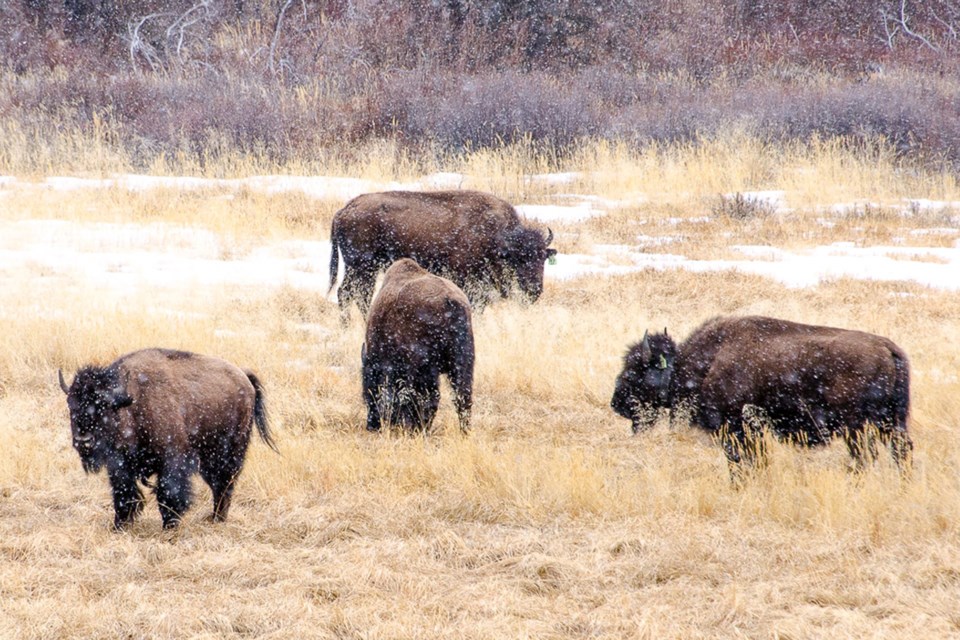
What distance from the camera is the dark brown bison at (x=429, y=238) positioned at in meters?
10.5

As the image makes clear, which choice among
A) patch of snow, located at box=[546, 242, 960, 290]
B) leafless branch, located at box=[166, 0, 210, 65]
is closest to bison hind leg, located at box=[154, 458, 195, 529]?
patch of snow, located at box=[546, 242, 960, 290]

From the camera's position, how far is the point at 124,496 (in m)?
5.35

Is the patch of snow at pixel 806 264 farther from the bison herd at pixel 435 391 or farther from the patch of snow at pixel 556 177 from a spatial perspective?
the bison herd at pixel 435 391

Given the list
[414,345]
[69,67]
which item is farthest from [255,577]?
[69,67]

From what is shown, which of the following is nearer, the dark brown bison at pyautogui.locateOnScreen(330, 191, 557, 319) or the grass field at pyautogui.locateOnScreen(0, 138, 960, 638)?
the grass field at pyautogui.locateOnScreen(0, 138, 960, 638)

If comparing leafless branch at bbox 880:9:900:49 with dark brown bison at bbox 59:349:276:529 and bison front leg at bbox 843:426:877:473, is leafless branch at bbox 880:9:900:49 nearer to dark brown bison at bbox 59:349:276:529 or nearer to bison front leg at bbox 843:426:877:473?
bison front leg at bbox 843:426:877:473

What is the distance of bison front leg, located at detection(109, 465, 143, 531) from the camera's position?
525cm

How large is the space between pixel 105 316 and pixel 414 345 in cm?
391

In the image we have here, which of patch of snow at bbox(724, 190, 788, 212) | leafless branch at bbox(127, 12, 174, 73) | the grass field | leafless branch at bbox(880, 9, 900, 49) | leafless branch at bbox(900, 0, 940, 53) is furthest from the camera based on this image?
leafless branch at bbox(880, 9, 900, 49)

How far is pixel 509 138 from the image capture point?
20125 millimetres

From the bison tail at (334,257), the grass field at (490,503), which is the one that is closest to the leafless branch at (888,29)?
the grass field at (490,503)

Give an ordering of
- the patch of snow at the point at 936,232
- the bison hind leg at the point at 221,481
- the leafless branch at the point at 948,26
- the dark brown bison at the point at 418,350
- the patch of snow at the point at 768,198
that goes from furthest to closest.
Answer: the leafless branch at the point at 948,26, the patch of snow at the point at 768,198, the patch of snow at the point at 936,232, the dark brown bison at the point at 418,350, the bison hind leg at the point at 221,481

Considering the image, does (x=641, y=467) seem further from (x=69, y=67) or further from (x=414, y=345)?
(x=69, y=67)

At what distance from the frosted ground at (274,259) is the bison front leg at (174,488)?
631 centimetres
